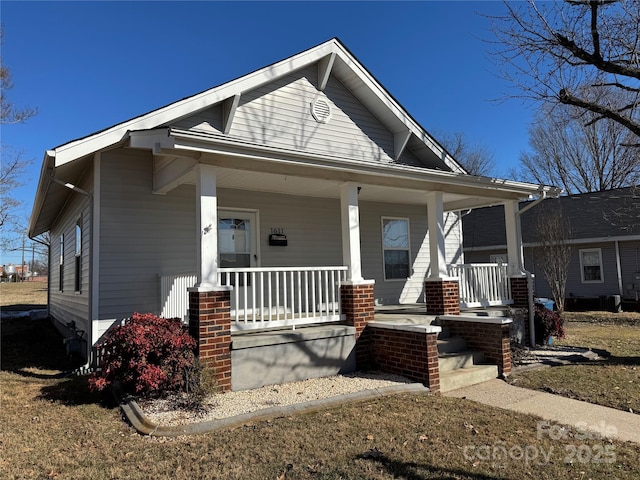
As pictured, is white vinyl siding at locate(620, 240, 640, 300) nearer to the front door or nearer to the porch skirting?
the porch skirting

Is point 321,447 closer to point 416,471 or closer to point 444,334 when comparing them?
point 416,471

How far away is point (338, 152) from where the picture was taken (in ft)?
30.9

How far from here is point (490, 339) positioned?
7387 mm

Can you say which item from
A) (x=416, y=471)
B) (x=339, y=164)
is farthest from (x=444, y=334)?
(x=416, y=471)

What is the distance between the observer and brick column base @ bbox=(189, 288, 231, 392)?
19.0 feet

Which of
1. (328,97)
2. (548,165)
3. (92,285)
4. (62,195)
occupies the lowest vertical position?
(92,285)

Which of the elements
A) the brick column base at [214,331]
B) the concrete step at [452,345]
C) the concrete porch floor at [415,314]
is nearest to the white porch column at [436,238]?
the concrete porch floor at [415,314]

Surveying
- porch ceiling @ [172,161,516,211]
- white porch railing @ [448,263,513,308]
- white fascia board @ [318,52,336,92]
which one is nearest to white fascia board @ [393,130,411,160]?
porch ceiling @ [172,161,516,211]

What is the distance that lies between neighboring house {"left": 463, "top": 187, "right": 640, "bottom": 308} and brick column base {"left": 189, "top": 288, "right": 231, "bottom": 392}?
14.1 meters

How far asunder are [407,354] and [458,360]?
112 cm

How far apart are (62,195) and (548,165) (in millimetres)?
30630

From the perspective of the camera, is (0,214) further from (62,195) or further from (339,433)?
(339,433)

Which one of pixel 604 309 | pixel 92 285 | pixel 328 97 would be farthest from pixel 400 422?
pixel 604 309

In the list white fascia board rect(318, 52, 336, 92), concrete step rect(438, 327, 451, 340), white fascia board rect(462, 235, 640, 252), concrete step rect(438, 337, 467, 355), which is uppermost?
white fascia board rect(318, 52, 336, 92)
